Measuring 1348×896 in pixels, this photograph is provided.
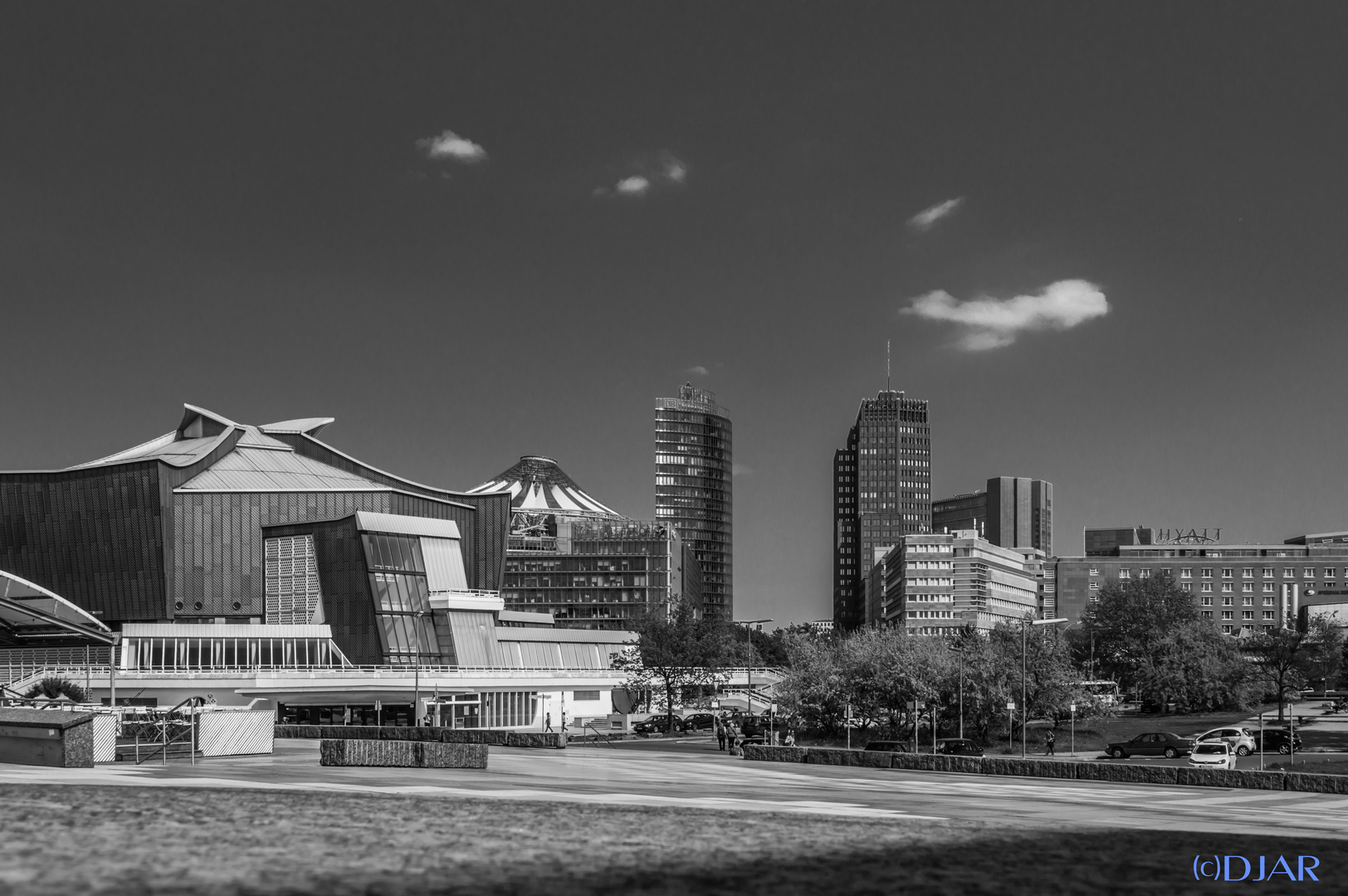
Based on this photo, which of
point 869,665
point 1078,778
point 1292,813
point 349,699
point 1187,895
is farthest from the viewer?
point 349,699

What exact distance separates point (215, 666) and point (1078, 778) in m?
76.5

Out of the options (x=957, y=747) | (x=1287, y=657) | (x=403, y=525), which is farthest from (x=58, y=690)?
(x=1287, y=657)

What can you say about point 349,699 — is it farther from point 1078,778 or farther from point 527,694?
point 1078,778

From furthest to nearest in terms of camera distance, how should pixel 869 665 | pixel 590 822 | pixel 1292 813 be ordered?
pixel 869 665
pixel 1292 813
pixel 590 822

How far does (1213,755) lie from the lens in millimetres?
61406

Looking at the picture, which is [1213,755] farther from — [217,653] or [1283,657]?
[217,653]

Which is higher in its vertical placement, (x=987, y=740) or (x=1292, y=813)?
(x=1292, y=813)

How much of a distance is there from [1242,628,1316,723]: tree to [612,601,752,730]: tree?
4508cm

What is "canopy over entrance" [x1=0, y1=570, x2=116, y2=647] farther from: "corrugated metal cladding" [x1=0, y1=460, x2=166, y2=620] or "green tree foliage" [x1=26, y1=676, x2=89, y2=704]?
"corrugated metal cladding" [x1=0, y1=460, x2=166, y2=620]

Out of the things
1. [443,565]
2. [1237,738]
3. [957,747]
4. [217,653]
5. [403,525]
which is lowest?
[1237,738]

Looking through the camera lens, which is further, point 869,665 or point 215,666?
point 215,666

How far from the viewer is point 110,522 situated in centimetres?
12719

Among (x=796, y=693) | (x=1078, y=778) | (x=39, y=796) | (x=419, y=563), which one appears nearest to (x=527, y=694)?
(x=419, y=563)

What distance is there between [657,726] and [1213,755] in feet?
168
